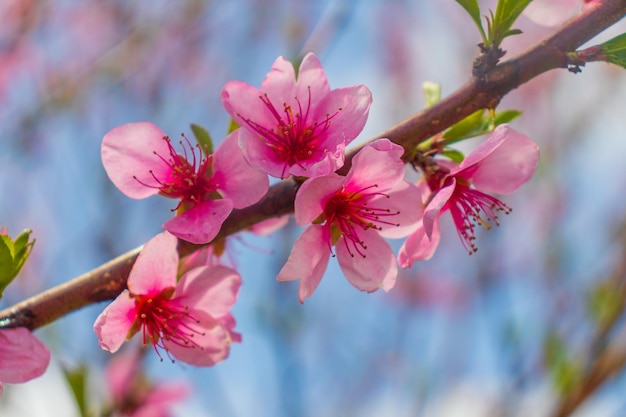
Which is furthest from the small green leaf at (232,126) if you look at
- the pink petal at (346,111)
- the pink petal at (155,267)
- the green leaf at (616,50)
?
the green leaf at (616,50)

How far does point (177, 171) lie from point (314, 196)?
351 millimetres

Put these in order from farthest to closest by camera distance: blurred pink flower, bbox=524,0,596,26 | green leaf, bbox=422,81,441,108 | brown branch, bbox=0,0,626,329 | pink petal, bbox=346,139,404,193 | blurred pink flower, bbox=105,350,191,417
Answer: blurred pink flower, bbox=105,350,191,417, blurred pink flower, bbox=524,0,596,26, green leaf, bbox=422,81,441,108, brown branch, bbox=0,0,626,329, pink petal, bbox=346,139,404,193

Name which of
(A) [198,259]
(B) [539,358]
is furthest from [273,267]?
(A) [198,259]

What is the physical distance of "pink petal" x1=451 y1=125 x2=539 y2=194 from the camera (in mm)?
1317

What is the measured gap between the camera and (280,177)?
3.81 ft

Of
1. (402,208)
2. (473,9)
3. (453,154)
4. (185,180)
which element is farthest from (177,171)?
(473,9)

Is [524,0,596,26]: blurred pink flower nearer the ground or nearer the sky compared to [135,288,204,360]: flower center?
nearer the sky

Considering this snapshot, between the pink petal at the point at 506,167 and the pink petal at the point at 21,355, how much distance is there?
34.2 inches

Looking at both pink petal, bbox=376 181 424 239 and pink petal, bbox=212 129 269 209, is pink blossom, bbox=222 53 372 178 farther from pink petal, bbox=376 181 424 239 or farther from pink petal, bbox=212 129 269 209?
pink petal, bbox=376 181 424 239

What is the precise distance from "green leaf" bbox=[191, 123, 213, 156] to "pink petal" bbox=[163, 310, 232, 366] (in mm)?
362

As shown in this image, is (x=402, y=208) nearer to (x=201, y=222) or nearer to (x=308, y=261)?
(x=308, y=261)

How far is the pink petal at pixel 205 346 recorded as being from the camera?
4.53ft

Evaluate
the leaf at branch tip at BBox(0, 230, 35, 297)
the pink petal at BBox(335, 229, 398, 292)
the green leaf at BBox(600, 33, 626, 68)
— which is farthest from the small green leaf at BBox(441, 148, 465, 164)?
the leaf at branch tip at BBox(0, 230, 35, 297)

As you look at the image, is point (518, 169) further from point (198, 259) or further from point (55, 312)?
point (55, 312)
